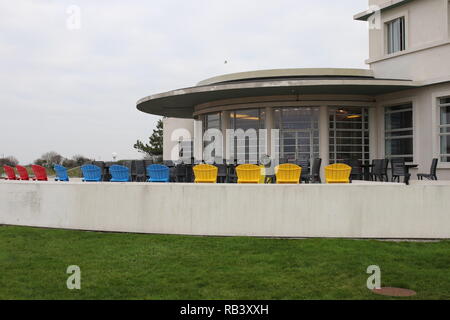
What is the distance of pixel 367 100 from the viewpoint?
63.4 ft

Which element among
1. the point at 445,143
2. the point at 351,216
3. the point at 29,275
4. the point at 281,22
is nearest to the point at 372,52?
the point at 445,143

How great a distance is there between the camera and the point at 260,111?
20078 millimetres

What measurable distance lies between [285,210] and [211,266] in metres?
2.49

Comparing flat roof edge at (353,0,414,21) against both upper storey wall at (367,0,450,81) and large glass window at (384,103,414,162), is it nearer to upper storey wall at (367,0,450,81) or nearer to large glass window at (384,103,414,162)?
upper storey wall at (367,0,450,81)

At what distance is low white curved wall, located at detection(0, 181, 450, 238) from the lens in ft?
29.0

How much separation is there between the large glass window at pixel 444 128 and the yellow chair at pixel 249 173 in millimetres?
8853

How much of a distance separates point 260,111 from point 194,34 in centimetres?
895

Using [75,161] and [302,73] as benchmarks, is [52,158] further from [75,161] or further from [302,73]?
[302,73]

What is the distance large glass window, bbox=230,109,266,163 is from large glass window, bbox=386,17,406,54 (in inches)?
217

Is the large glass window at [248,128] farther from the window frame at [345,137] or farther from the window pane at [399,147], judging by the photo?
the window pane at [399,147]

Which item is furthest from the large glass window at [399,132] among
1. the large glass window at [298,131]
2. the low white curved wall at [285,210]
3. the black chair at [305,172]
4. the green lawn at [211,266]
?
the green lawn at [211,266]
